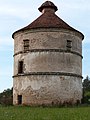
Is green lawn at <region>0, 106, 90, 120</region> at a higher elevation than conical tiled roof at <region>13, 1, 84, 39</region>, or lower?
lower

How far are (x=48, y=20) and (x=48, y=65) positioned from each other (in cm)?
466

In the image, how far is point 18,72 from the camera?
3475 cm

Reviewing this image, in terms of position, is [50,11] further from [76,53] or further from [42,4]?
[76,53]

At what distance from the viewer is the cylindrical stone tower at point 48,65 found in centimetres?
3284

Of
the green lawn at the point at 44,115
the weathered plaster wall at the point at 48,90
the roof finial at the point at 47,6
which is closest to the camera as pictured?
the green lawn at the point at 44,115

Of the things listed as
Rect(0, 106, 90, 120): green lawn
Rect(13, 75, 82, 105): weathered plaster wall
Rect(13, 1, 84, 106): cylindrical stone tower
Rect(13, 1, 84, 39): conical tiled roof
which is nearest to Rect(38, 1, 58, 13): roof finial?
Rect(13, 1, 84, 39): conical tiled roof

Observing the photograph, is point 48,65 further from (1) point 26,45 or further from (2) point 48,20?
(2) point 48,20

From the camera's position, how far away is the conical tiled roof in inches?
1330

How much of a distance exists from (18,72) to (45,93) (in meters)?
3.75

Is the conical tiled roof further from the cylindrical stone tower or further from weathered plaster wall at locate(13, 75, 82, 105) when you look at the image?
weathered plaster wall at locate(13, 75, 82, 105)

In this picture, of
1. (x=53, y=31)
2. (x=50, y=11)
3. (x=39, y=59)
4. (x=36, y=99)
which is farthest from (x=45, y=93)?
(x=50, y=11)

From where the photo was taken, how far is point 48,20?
34781 mm

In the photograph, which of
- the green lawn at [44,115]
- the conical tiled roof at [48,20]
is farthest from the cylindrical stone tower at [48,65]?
the green lawn at [44,115]

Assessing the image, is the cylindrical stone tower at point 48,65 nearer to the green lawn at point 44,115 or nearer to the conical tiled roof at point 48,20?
the conical tiled roof at point 48,20
